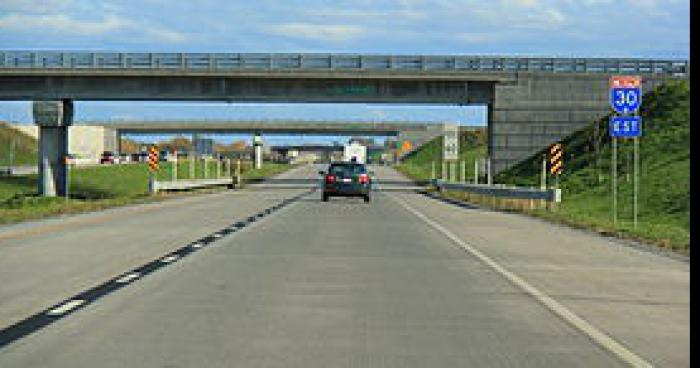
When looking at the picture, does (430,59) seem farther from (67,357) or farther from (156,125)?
(156,125)

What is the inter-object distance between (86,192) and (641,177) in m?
36.7

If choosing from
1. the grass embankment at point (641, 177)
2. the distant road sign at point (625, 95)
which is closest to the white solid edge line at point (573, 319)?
the grass embankment at point (641, 177)

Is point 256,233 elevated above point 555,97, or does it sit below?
below

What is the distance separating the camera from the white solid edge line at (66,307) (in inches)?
435

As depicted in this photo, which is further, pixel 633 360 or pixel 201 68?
pixel 201 68

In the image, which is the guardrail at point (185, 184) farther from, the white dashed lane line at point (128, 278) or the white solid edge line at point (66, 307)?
the white solid edge line at point (66, 307)

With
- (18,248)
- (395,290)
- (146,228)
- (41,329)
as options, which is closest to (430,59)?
(146,228)

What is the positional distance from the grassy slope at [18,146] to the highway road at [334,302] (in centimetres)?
11222

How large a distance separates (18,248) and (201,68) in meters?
41.9

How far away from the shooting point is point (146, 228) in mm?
26094

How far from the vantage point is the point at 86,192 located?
71.0 m

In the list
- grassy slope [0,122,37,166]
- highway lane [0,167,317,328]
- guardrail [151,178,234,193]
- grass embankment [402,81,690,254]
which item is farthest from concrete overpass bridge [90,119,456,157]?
highway lane [0,167,317,328]

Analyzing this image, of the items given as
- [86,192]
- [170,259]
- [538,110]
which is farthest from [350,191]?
[86,192]

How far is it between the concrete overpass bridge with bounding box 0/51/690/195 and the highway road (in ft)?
125
